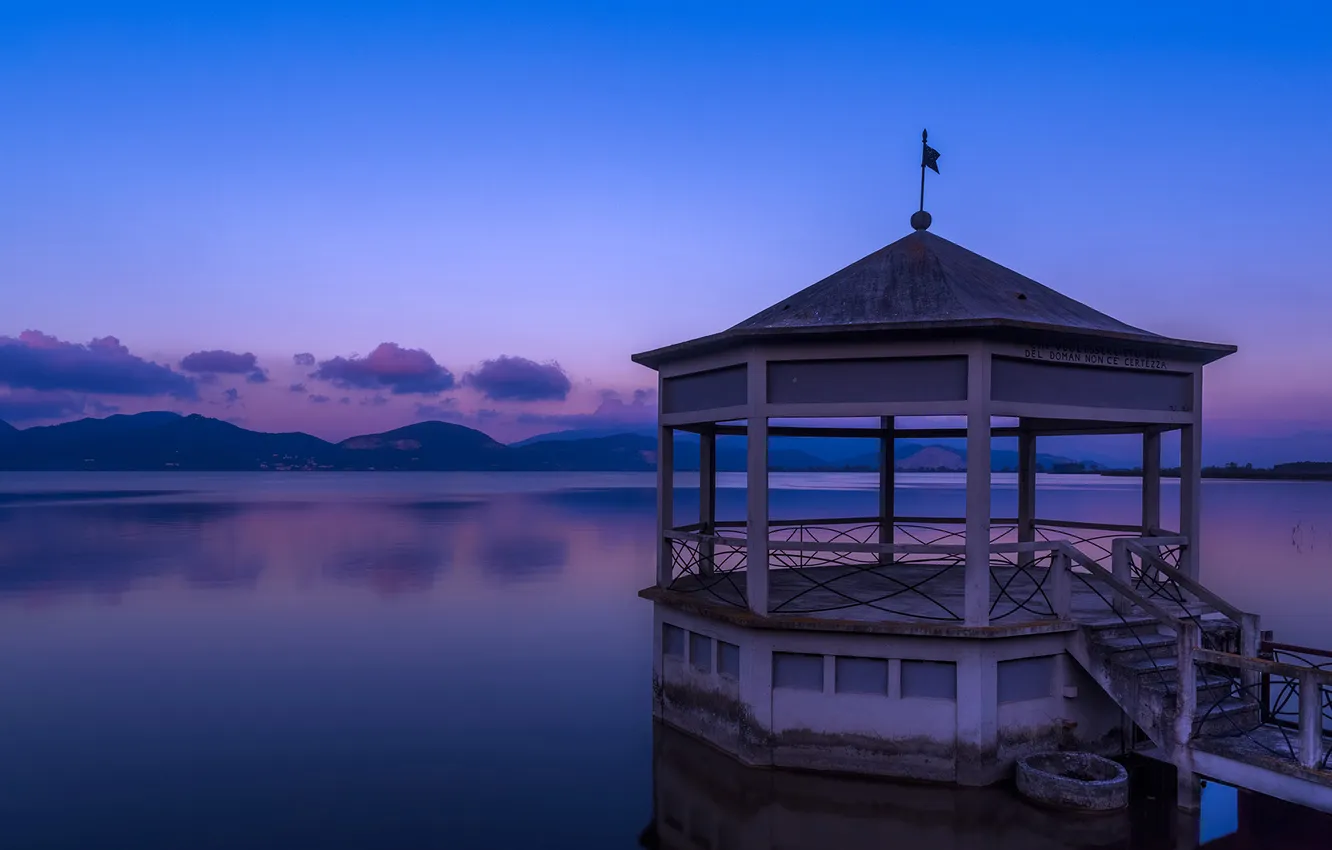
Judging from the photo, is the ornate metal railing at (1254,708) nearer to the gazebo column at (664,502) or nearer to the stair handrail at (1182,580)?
the stair handrail at (1182,580)

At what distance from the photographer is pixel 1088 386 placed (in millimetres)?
12656

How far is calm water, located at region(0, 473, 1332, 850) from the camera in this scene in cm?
1157

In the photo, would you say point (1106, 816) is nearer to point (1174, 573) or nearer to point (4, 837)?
point (1174, 573)

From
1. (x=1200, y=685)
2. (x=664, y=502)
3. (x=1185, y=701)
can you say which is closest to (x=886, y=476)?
(x=664, y=502)

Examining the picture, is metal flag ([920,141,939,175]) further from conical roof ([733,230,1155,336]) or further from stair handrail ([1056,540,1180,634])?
stair handrail ([1056,540,1180,634])

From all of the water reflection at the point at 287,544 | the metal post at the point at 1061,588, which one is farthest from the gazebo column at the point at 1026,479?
the water reflection at the point at 287,544

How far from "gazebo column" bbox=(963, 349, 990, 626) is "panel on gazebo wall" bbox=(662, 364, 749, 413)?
2974 mm

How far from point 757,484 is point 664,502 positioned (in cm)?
328

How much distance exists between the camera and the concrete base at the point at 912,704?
11453mm

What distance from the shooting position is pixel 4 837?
11391mm

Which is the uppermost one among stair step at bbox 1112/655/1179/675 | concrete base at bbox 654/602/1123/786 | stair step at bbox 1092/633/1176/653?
stair step at bbox 1092/633/1176/653

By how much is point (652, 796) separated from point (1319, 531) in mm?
67370

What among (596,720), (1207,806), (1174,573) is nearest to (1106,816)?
(1207,806)

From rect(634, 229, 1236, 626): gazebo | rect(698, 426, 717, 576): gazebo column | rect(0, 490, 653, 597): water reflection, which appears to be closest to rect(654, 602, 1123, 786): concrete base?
rect(634, 229, 1236, 626): gazebo
